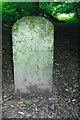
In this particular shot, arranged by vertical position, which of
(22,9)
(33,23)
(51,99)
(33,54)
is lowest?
(51,99)

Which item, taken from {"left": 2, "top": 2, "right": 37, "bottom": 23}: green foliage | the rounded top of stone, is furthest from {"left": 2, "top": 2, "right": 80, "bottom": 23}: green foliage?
the rounded top of stone

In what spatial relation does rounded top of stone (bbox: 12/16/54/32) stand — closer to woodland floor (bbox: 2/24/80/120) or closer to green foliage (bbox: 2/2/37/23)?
woodland floor (bbox: 2/24/80/120)

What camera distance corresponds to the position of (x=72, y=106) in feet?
13.1

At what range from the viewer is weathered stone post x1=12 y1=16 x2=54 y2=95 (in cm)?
394

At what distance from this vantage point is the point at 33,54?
4.08 m

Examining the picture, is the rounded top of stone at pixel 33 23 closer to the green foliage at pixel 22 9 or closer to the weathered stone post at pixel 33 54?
the weathered stone post at pixel 33 54

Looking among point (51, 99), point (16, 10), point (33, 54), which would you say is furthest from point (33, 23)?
point (16, 10)

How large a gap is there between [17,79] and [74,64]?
194cm

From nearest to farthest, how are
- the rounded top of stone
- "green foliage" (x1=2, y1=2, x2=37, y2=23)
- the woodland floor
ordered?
the woodland floor → the rounded top of stone → "green foliage" (x1=2, y1=2, x2=37, y2=23)

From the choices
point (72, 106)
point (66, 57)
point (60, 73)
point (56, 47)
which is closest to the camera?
point (72, 106)

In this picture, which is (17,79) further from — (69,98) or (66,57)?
(66,57)

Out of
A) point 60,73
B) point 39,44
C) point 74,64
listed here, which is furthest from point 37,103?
point 74,64

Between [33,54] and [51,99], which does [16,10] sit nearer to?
[33,54]

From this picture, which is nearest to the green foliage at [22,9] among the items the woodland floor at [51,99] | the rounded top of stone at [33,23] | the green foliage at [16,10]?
the green foliage at [16,10]
